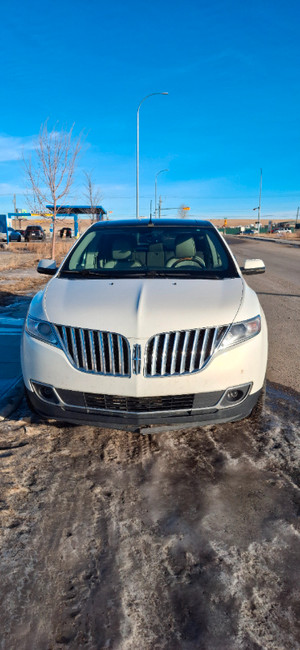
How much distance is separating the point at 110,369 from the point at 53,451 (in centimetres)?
81

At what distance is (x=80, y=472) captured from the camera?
291 cm

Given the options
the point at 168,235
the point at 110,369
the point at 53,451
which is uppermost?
the point at 168,235

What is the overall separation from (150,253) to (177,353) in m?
1.84

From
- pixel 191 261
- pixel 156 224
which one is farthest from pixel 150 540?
pixel 156 224

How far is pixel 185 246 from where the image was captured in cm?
452

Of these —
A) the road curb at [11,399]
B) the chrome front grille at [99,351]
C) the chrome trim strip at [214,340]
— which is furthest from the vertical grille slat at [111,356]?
A: the road curb at [11,399]

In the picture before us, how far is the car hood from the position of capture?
2928 mm

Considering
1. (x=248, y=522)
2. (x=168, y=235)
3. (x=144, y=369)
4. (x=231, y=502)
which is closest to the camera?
(x=248, y=522)

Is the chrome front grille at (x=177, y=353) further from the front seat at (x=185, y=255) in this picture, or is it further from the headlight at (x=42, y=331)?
the front seat at (x=185, y=255)

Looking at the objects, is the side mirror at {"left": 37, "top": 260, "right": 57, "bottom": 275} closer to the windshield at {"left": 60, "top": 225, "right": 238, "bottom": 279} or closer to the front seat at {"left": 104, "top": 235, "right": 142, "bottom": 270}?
the windshield at {"left": 60, "top": 225, "right": 238, "bottom": 279}

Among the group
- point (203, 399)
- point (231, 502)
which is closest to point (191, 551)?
point (231, 502)

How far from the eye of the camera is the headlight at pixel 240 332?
9.70 feet

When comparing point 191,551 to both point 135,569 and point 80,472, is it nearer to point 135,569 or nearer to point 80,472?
point 135,569

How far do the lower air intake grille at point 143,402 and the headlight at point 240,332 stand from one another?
0.43m
